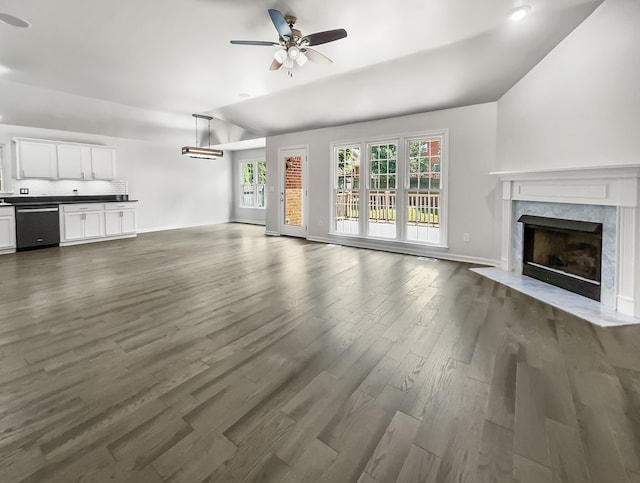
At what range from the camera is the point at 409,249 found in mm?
6309

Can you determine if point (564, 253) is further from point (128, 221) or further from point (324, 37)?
point (128, 221)

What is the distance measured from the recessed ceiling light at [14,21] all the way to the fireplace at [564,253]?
21.7 feet

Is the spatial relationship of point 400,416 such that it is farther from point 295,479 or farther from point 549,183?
point 549,183

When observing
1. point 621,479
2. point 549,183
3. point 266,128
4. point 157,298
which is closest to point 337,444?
point 621,479

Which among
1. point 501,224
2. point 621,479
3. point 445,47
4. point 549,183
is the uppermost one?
point 445,47

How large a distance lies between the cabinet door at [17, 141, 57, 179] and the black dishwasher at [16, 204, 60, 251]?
0.88 metres

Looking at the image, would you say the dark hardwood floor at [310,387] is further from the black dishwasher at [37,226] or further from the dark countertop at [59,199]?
the dark countertop at [59,199]

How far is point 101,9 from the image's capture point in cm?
336

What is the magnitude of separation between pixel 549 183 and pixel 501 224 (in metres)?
1.10

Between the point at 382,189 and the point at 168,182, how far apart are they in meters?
6.91

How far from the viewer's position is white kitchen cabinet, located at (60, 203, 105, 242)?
7051 millimetres

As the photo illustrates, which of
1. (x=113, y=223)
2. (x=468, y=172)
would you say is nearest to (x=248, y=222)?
(x=113, y=223)

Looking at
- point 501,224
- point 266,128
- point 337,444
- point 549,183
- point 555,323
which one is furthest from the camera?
point 266,128

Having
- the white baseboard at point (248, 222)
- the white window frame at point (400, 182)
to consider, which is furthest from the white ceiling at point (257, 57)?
the white baseboard at point (248, 222)
